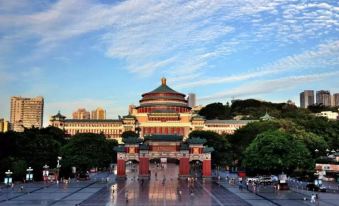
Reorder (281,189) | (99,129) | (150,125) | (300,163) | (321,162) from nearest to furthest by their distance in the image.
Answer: (281,189)
(300,163)
(321,162)
(150,125)
(99,129)

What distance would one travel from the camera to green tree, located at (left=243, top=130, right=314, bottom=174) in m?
64.4

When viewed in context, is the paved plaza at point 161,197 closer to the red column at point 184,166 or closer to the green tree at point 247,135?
the red column at point 184,166

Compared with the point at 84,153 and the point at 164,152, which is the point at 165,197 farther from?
the point at 164,152

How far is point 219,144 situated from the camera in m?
108

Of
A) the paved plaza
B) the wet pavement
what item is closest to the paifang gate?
the wet pavement

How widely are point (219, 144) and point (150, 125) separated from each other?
59541 millimetres

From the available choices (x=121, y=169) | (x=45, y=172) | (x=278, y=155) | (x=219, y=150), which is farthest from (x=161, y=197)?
(x=219, y=150)

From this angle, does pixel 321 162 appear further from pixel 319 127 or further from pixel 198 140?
pixel 319 127

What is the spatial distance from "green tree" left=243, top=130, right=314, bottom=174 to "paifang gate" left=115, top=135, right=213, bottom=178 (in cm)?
1781

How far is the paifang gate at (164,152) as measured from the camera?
8469cm

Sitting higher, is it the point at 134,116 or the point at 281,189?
the point at 134,116

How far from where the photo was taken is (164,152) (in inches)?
3364

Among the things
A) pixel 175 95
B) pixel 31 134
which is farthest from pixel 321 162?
pixel 175 95

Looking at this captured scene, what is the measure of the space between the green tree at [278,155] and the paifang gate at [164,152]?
701 inches
